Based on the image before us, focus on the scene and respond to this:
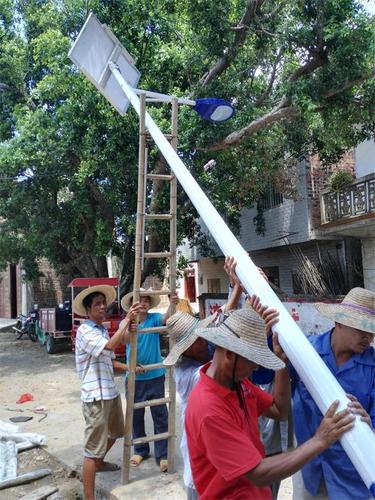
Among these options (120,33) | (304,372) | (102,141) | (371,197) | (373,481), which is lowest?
(373,481)

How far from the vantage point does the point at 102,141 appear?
10047mm

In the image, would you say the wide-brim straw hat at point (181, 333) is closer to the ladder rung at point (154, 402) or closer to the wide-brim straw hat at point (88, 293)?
the wide-brim straw hat at point (88, 293)

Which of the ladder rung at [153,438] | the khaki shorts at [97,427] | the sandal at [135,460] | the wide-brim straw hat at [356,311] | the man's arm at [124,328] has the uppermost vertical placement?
the wide-brim straw hat at [356,311]

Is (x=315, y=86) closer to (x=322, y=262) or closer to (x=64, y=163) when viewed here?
(x=322, y=262)

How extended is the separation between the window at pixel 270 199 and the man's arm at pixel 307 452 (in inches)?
472

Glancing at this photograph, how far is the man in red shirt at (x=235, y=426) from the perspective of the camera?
1.66 meters

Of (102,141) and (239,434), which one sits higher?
(102,141)

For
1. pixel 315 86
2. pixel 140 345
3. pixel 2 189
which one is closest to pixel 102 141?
pixel 2 189

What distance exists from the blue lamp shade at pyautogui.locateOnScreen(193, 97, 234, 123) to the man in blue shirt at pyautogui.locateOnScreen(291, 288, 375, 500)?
2112 mm

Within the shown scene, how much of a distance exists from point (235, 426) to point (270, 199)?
12.8m

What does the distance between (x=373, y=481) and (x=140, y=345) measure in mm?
3199

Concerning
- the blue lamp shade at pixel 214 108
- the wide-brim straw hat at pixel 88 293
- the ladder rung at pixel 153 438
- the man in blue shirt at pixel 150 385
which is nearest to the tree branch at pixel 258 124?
the blue lamp shade at pixel 214 108

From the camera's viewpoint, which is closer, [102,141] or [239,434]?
[239,434]

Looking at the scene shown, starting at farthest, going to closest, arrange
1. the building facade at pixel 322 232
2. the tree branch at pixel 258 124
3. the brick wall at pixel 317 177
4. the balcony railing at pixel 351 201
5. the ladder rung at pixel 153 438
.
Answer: the brick wall at pixel 317 177, the building facade at pixel 322 232, the balcony railing at pixel 351 201, the tree branch at pixel 258 124, the ladder rung at pixel 153 438
